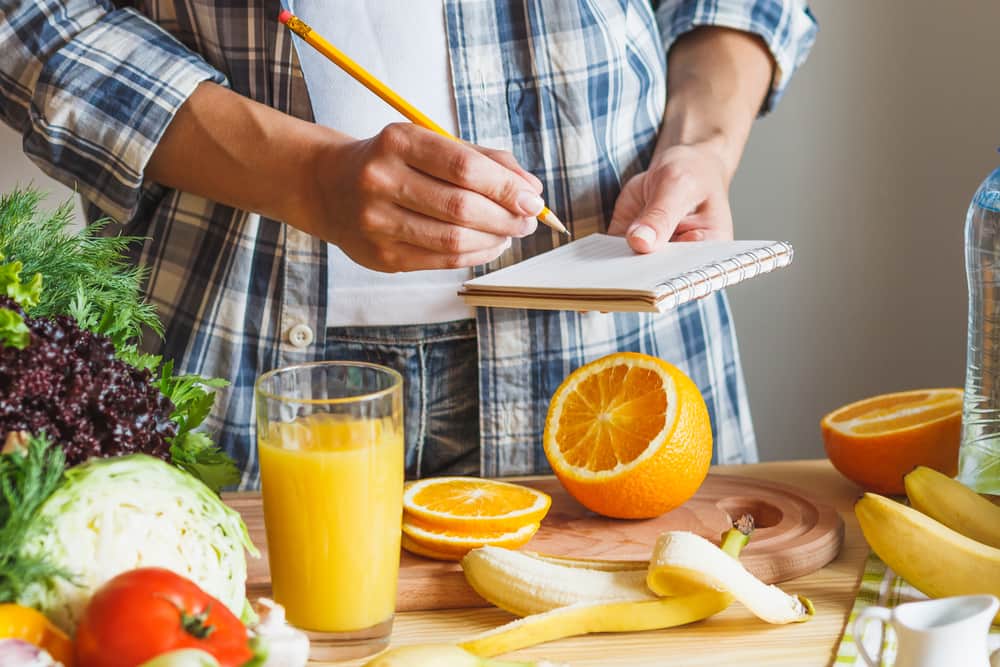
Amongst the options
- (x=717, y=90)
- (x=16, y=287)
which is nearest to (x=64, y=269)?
(x=16, y=287)

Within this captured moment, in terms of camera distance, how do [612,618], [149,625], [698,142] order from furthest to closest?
[698,142] → [612,618] → [149,625]

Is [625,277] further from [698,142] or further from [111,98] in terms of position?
[111,98]

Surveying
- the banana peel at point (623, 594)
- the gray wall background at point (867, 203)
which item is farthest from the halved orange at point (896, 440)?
the gray wall background at point (867, 203)

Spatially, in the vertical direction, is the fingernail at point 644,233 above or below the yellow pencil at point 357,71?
below

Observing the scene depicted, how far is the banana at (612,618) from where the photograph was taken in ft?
2.86

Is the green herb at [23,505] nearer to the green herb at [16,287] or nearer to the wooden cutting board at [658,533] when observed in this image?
the green herb at [16,287]

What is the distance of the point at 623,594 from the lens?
0.92 metres

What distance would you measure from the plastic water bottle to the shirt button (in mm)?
721

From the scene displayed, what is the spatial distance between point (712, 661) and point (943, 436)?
1.37 feet

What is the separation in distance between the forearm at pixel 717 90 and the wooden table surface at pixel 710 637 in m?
0.61

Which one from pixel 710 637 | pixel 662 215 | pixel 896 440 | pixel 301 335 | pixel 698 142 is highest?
pixel 698 142

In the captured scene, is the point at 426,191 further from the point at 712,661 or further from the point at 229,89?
the point at 712,661

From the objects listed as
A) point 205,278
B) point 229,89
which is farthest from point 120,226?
point 229,89

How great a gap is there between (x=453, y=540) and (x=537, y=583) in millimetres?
115
